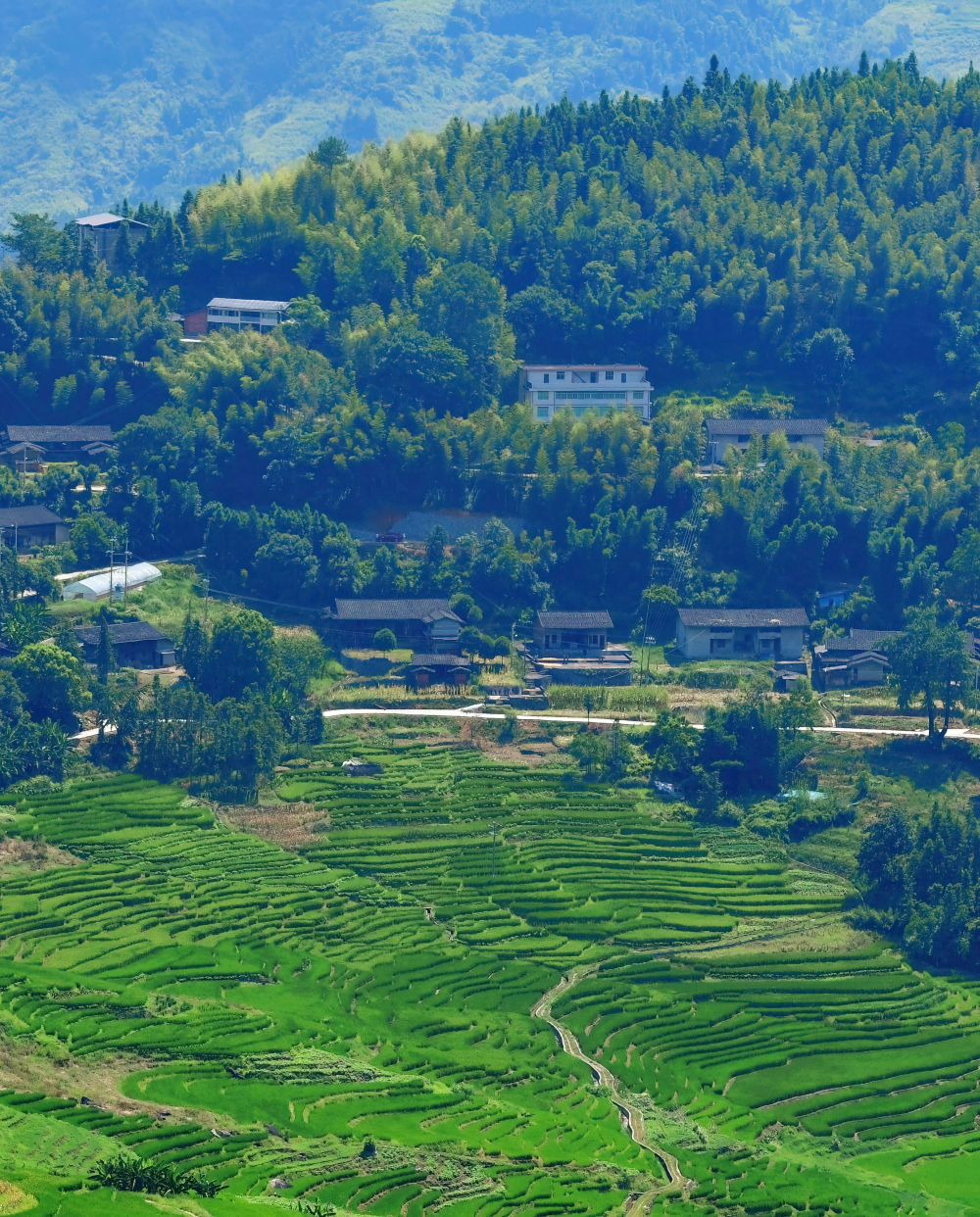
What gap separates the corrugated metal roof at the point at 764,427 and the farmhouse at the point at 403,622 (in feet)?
60.9

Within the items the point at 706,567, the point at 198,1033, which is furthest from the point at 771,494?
the point at 198,1033

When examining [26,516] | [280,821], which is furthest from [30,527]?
[280,821]

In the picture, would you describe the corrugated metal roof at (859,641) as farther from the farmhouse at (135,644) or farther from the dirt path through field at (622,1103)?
the dirt path through field at (622,1103)

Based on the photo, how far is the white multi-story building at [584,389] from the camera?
107 m

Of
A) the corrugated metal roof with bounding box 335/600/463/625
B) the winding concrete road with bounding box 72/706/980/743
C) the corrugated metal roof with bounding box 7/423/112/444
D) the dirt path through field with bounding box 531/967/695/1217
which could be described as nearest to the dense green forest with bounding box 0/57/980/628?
the corrugated metal roof with bounding box 335/600/463/625

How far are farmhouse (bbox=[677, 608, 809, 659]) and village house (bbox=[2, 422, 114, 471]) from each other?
87.2ft

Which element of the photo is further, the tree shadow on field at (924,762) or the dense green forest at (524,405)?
the dense green forest at (524,405)

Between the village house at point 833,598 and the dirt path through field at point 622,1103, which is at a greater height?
the village house at point 833,598

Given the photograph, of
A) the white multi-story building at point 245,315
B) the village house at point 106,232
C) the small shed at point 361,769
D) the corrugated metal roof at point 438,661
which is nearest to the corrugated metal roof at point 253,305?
the white multi-story building at point 245,315

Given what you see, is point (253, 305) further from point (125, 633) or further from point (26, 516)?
point (125, 633)

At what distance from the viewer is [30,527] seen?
318 ft

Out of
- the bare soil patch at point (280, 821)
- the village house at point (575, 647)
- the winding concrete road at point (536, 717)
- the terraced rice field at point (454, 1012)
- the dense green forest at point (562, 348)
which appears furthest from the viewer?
the dense green forest at point (562, 348)

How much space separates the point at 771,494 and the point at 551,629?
13257mm

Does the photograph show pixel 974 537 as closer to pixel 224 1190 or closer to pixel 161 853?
pixel 161 853
